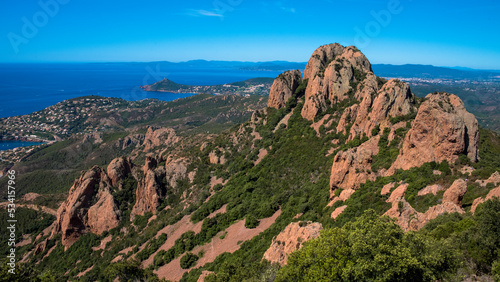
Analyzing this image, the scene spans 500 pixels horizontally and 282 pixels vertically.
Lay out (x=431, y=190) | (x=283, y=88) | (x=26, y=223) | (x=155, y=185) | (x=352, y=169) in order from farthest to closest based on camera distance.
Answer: (x=283, y=88), (x=26, y=223), (x=155, y=185), (x=352, y=169), (x=431, y=190)

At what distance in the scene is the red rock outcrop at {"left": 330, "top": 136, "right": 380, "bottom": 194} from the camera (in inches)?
1491

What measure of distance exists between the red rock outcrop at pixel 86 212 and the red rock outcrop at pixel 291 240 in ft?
136

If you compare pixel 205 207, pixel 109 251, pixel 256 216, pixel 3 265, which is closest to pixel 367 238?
pixel 3 265

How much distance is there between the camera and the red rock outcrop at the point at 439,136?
31.7 meters

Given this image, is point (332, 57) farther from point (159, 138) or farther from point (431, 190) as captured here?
point (159, 138)

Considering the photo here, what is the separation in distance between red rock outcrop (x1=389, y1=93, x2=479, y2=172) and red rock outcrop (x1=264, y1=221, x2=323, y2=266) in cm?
1532

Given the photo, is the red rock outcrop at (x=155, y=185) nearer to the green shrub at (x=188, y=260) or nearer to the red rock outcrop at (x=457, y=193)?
the green shrub at (x=188, y=260)

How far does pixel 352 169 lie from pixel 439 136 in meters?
10.6

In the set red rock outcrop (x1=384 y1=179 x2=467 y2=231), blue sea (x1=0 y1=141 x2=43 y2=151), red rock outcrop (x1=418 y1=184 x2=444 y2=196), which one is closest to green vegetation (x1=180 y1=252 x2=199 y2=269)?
red rock outcrop (x1=384 y1=179 x2=467 y2=231)

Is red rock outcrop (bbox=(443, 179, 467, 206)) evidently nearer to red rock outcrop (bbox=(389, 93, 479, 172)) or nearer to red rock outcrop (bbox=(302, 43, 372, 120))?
red rock outcrop (bbox=(389, 93, 479, 172))

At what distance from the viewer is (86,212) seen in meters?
59.3

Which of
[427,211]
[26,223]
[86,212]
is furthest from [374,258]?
[26,223]

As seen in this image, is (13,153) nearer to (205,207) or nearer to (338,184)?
(205,207)

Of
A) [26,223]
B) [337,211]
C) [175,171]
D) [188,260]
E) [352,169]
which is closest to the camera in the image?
[337,211]
